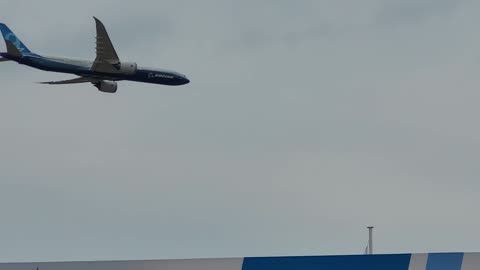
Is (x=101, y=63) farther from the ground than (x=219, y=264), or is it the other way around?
(x=101, y=63)

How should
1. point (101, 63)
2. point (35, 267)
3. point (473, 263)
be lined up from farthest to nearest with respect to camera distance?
point (101, 63), point (35, 267), point (473, 263)

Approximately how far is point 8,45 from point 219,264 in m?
25.9

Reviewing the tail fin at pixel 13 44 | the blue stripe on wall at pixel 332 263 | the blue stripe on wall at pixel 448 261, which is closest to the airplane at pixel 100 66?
the tail fin at pixel 13 44

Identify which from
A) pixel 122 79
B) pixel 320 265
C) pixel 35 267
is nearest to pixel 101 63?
pixel 122 79

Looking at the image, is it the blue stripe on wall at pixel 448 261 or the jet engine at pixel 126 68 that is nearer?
the blue stripe on wall at pixel 448 261

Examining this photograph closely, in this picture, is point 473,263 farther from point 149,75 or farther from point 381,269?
point 149,75

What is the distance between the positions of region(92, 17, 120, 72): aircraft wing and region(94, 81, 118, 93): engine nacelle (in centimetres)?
293

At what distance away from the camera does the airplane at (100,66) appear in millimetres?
57312

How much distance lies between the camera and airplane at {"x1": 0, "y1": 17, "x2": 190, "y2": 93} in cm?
5731

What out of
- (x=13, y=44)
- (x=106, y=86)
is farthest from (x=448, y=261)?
(x=13, y=44)

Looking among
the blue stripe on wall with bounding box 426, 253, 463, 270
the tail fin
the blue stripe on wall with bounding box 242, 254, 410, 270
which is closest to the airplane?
the tail fin

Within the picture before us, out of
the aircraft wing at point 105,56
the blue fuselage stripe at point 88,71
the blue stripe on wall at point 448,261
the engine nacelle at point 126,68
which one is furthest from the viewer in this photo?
the blue fuselage stripe at point 88,71

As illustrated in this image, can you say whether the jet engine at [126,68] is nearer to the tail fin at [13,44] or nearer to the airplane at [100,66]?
the airplane at [100,66]

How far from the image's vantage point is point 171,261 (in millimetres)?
38656
